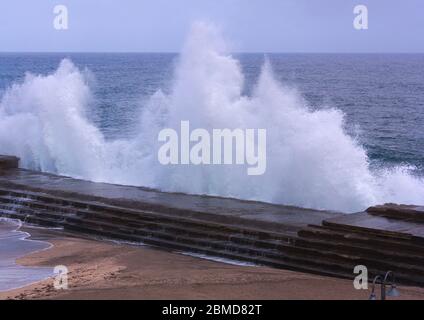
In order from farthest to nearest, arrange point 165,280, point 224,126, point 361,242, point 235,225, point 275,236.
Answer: point 224,126
point 235,225
point 275,236
point 361,242
point 165,280

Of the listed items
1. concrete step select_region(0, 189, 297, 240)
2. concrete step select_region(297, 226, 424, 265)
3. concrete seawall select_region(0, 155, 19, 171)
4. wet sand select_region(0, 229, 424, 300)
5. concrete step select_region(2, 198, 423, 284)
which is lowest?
wet sand select_region(0, 229, 424, 300)

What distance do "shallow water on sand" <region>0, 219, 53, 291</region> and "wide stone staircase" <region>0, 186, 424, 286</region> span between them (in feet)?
1.85

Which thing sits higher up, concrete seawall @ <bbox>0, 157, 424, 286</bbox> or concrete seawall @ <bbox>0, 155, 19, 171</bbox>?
concrete seawall @ <bbox>0, 155, 19, 171</bbox>

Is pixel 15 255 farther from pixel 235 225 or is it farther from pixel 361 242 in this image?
pixel 361 242

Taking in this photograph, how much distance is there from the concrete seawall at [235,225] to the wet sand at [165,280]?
345 millimetres

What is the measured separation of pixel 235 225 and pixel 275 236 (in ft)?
2.42

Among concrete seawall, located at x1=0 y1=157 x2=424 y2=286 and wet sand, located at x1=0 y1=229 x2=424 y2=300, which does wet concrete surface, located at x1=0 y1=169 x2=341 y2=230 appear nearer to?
concrete seawall, located at x1=0 y1=157 x2=424 y2=286

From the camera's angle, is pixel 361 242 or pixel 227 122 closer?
pixel 361 242

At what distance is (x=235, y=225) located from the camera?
10086 mm

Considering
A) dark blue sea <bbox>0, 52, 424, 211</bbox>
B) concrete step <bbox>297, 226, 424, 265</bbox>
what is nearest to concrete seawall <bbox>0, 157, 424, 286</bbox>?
concrete step <bbox>297, 226, 424, 265</bbox>

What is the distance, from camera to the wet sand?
7922mm

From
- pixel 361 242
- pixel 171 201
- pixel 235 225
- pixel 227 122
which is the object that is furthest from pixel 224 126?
pixel 361 242

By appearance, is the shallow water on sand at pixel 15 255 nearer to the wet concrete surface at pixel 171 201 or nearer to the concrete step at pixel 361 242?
the wet concrete surface at pixel 171 201
